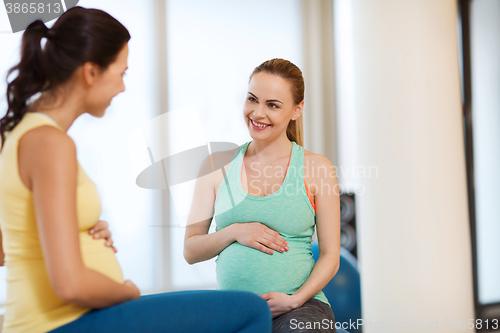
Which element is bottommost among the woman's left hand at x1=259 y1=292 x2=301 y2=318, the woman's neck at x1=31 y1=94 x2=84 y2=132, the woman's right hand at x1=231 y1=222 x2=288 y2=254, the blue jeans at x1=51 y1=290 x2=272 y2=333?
the woman's left hand at x1=259 y1=292 x2=301 y2=318

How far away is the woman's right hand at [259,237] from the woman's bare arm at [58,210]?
0.58 metres

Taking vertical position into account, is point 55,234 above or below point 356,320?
above

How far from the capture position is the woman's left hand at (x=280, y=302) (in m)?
1.09

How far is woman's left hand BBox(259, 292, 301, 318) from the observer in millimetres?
1091

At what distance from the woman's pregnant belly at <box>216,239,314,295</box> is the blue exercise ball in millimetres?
454

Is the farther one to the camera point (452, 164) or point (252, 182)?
point (452, 164)

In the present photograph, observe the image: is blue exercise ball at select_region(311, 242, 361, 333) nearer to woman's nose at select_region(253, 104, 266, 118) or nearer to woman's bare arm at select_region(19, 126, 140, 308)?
woman's nose at select_region(253, 104, 266, 118)

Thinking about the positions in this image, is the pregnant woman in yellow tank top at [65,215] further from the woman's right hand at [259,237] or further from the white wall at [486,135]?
the white wall at [486,135]

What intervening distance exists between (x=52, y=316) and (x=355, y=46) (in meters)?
2.11

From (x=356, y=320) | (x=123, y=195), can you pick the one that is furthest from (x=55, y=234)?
(x=123, y=195)

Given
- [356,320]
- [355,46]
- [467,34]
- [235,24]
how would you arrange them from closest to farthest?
[356,320] < [355,46] < [467,34] < [235,24]

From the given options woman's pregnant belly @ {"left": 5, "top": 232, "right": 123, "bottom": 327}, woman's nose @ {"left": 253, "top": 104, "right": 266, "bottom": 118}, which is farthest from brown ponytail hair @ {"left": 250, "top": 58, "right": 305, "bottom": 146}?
woman's pregnant belly @ {"left": 5, "top": 232, "right": 123, "bottom": 327}

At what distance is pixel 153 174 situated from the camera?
302 centimetres

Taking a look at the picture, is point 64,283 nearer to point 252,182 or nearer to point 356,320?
point 252,182
